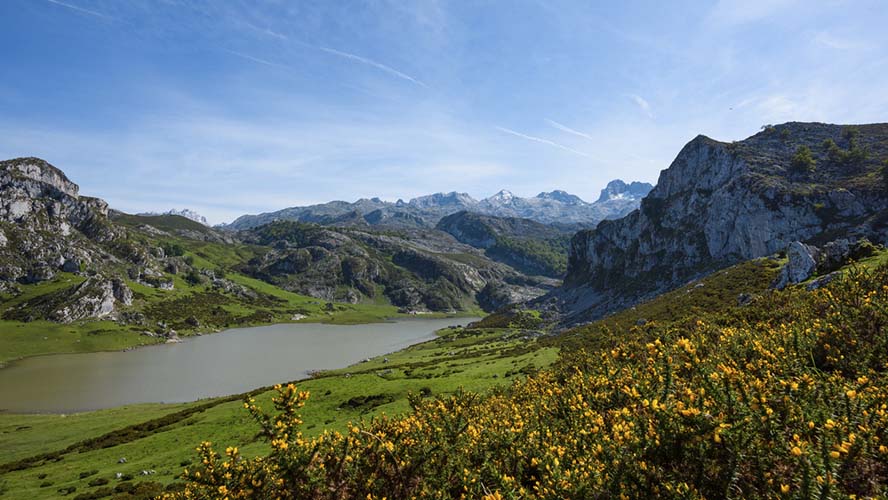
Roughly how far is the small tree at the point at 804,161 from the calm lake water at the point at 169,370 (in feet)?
575

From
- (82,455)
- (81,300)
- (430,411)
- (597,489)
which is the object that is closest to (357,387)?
(82,455)

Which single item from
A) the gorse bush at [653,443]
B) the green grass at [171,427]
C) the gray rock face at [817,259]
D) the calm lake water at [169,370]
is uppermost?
the gray rock face at [817,259]

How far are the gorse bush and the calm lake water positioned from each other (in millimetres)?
98459

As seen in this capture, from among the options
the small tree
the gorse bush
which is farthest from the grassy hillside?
the small tree

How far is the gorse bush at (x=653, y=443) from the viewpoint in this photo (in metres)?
6.04

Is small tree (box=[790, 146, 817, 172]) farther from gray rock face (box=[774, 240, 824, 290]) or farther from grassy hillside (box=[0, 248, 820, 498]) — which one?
gray rock face (box=[774, 240, 824, 290])

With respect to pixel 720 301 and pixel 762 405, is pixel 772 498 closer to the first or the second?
pixel 762 405

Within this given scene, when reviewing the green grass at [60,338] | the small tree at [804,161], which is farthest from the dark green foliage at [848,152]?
the green grass at [60,338]

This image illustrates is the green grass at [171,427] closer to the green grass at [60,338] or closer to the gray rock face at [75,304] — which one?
the green grass at [60,338]

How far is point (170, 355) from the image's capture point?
452ft

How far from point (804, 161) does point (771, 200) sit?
26164 millimetres

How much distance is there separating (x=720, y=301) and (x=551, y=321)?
145875mm

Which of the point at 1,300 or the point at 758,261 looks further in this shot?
the point at 1,300

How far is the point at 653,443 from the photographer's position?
6.96 m
